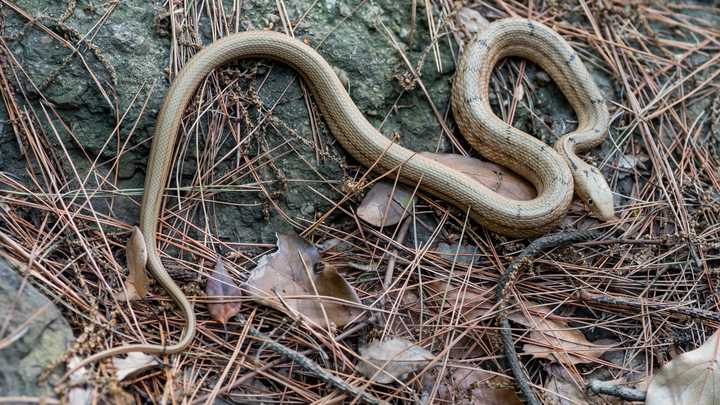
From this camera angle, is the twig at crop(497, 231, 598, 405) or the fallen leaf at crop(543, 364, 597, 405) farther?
the fallen leaf at crop(543, 364, 597, 405)

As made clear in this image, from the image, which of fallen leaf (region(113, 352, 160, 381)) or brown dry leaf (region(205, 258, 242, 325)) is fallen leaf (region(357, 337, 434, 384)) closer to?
brown dry leaf (region(205, 258, 242, 325))

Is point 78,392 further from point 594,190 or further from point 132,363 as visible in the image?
point 594,190

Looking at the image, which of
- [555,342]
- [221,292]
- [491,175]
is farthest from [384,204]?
[555,342]

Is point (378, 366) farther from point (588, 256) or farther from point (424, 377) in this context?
point (588, 256)

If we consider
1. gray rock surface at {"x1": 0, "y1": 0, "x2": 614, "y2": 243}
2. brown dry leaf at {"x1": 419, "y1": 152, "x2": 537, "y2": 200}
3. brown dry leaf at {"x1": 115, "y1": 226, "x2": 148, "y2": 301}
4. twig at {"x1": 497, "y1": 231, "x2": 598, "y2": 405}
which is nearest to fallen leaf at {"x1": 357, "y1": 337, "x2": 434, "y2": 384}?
twig at {"x1": 497, "y1": 231, "x2": 598, "y2": 405}

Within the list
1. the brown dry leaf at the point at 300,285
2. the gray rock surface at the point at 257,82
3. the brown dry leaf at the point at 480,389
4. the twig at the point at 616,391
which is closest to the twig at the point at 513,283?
the brown dry leaf at the point at 480,389

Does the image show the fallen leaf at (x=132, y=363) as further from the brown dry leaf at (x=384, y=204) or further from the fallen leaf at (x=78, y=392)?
the brown dry leaf at (x=384, y=204)
